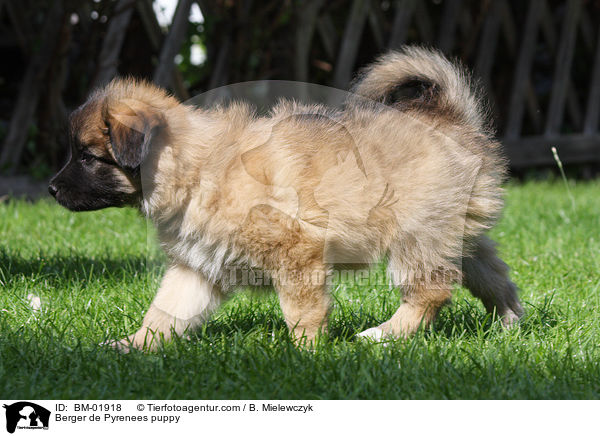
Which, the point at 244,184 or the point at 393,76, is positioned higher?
the point at 393,76

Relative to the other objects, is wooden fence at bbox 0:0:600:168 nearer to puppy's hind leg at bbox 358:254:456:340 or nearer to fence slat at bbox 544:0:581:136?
fence slat at bbox 544:0:581:136

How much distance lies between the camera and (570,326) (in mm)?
2855

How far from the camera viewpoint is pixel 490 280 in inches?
121

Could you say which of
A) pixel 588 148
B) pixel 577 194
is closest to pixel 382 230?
pixel 577 194

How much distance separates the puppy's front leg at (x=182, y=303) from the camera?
9.16 ft

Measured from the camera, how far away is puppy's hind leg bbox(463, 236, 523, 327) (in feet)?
10.1

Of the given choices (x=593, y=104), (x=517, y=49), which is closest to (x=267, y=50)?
(x=517, y=49)

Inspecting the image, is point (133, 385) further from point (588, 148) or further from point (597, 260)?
point (588, 148)

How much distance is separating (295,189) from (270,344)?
0.54 m

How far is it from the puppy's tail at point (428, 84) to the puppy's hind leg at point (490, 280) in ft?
1.71

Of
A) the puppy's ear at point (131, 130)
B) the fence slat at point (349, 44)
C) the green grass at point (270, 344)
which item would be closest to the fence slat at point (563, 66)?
the fence slat at point (349, 44)

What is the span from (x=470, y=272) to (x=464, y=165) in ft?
1.69

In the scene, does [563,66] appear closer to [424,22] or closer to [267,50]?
[424,22]

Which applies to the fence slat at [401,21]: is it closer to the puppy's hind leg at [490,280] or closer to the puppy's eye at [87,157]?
the puppy's hind leg at [490,280]
